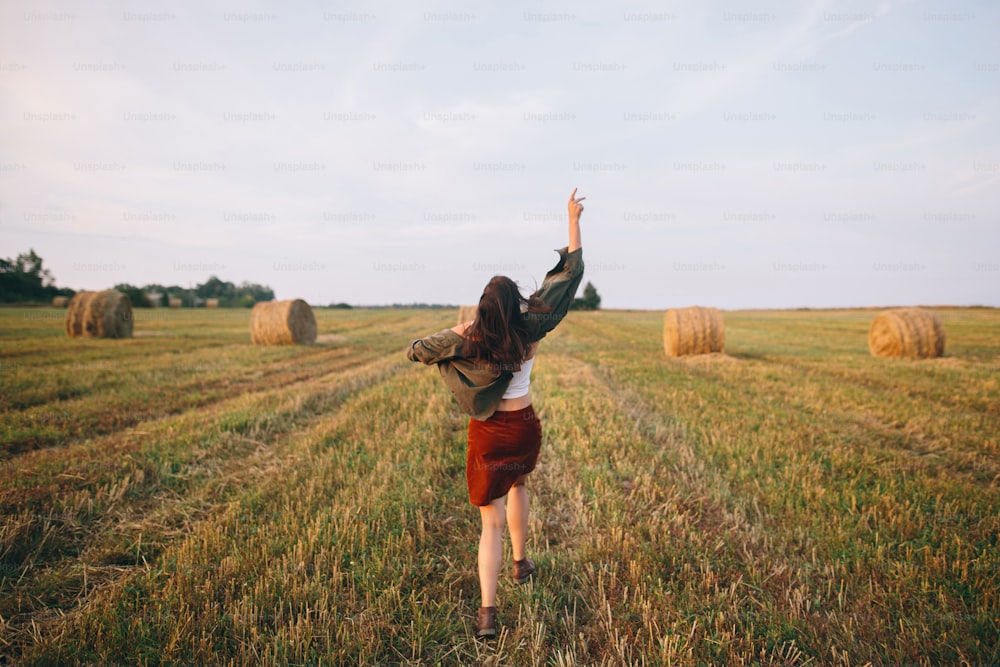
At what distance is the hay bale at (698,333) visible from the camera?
1689 cm

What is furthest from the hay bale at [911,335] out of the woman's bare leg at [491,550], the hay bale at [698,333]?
the woman's bare leg at [491,550]

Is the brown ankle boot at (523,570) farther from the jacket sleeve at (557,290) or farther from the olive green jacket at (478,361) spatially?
the jacket sleeve at (557,290)

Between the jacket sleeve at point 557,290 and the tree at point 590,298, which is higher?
the tree at point 590,298

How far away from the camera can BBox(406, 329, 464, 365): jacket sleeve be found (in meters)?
3.22

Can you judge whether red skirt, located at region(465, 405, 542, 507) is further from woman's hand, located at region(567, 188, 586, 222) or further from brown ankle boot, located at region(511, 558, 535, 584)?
woman's hand, located at region(567, 188, 586, 222)

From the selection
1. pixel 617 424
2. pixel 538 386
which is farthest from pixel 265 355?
pixel 617 424

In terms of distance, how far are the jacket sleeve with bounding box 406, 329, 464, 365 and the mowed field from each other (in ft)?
5.41

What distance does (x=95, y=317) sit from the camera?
65.6 ft

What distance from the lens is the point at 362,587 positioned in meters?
3.40

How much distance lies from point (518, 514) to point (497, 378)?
3.68ft

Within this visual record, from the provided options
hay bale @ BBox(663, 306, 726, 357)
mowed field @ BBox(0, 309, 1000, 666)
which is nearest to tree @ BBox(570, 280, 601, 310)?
hay bale @ BBox(663, 306, 726, 357)

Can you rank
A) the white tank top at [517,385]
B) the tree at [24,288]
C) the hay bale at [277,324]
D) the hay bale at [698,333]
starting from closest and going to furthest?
the white tank top at [517,385] < the hay bale at [698,333] < the hay bale at [277,324] < the tree at [24,288]

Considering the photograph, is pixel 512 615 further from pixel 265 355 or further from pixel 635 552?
pixel 265 355

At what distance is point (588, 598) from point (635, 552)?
25.8 inches
